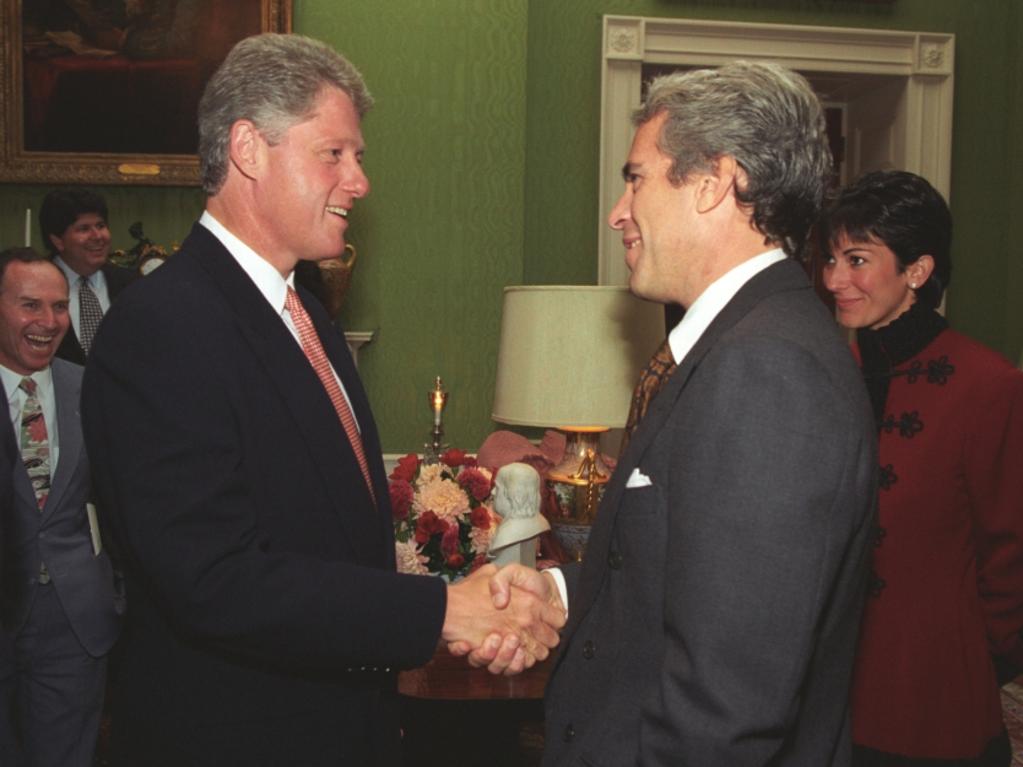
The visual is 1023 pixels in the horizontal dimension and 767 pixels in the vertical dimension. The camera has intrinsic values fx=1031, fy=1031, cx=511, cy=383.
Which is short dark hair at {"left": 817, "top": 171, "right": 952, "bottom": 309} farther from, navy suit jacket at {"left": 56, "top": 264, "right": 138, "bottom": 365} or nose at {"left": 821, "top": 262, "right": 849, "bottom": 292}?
navy suit jacket at {"left": 56, "top": 264, "right": 138, "bottom": 365}

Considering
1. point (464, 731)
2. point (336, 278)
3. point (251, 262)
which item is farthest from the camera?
point (336, 278)

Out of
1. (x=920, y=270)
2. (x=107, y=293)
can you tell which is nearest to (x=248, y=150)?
(x=920, y=270)

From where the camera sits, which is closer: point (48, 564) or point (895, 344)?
point (895, 344)

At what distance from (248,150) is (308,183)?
0.11 meters

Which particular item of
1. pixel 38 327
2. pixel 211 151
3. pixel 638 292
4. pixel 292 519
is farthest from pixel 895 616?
pixel 38 327

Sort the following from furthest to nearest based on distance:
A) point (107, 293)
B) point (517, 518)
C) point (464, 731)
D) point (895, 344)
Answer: point (107, 293) < point (464, 731) < point (517, 518) < point (895, 344)

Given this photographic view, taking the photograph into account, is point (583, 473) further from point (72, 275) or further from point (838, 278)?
point (72, 275)

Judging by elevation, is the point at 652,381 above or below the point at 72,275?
below

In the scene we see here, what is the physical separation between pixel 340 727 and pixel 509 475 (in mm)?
1016

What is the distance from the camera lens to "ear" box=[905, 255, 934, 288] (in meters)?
2.31

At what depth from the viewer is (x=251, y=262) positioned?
1.64m

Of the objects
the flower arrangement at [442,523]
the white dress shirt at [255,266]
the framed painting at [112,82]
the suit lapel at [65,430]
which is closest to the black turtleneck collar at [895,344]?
the flower arrangement at [442,523]

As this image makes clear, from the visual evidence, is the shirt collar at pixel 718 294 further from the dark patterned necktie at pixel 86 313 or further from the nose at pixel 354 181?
the dark patterned necktie at pixel 86 313

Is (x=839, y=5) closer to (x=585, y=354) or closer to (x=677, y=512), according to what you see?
(x=585, y=354)
